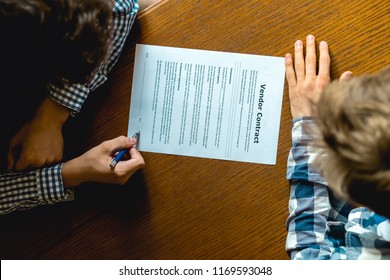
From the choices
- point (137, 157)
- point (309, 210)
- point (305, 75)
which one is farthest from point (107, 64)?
point (309, 210)

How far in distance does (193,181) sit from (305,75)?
329 millimetres

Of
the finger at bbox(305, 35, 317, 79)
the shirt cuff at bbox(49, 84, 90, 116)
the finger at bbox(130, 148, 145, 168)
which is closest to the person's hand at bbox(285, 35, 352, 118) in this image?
the finger at bbox(305, 35, 317, 79)

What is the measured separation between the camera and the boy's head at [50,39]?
0.86 metres

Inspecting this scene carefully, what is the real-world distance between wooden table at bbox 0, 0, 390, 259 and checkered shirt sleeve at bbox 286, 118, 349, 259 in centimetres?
3

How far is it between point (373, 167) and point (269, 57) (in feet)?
1.31

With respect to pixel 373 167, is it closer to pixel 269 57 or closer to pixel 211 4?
pixel 269 57

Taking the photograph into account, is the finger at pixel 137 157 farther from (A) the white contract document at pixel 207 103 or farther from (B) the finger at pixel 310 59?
(B) the finger at pixel 310 59

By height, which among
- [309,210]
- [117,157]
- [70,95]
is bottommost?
[309,210]

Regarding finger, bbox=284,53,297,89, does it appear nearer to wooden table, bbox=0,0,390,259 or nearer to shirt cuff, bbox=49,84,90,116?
wooden table, bbox=0,0,390,259

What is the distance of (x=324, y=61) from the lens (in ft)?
3.52

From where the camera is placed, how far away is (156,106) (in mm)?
1143

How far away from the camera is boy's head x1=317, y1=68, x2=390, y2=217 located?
775mm

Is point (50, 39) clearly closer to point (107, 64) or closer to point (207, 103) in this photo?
point (107, 64)

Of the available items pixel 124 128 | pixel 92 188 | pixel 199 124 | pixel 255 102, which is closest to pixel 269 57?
pixel 255 102
